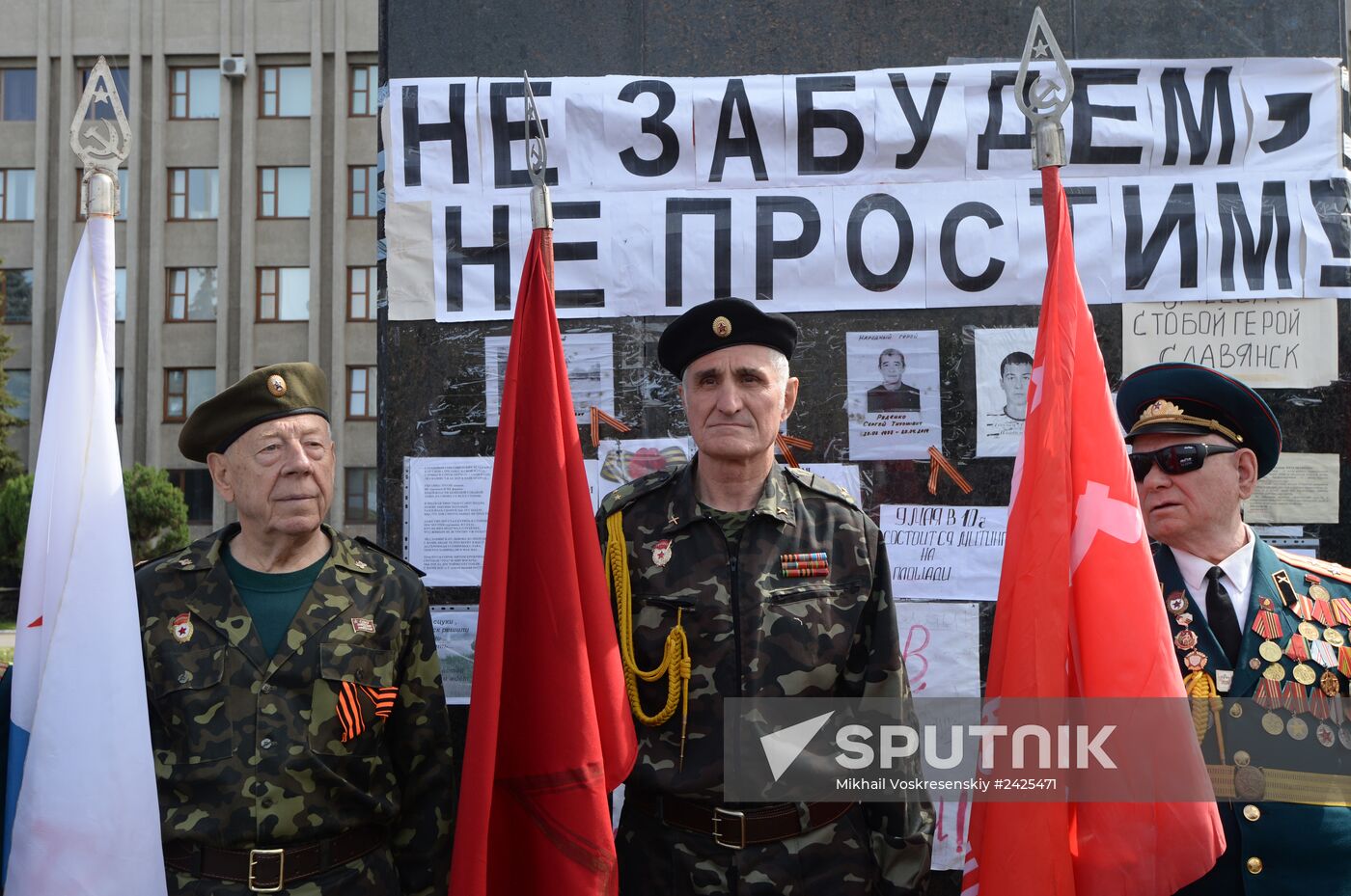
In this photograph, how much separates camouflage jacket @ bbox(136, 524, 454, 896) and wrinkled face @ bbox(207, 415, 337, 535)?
153 mm

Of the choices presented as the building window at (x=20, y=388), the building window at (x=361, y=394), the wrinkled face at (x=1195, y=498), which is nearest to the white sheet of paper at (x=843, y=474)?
the wrinkled face at (x=1195, y=498)

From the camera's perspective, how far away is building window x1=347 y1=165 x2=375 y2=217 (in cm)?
3045

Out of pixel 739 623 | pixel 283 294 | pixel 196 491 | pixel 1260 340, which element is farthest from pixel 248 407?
pixel 196 491

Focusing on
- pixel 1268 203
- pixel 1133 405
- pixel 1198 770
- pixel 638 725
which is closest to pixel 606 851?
pixel 638 725

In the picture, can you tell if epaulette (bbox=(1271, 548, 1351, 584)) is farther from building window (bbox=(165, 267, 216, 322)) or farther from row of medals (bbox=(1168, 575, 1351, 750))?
building window (bbox=(165, 267, 216, 322))

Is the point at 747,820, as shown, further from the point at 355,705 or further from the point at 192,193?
the point at 192,193

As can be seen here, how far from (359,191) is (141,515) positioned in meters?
10.0

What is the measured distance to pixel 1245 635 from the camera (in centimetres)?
287

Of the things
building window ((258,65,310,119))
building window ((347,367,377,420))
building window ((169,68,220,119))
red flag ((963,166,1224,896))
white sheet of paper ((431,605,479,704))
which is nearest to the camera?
red flag ((963,166,1224,896))

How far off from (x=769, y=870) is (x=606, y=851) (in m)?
0.40

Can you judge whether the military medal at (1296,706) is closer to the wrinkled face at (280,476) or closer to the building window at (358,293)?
the wrinkled face at (280,476)

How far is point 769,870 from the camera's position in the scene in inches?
109

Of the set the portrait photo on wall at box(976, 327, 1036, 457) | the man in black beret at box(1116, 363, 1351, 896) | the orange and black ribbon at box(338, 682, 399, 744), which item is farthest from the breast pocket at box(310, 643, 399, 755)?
the portrait photo on wall at box(976, 327, 1036, 457)

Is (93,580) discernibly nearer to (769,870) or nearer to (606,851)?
(606,851)
